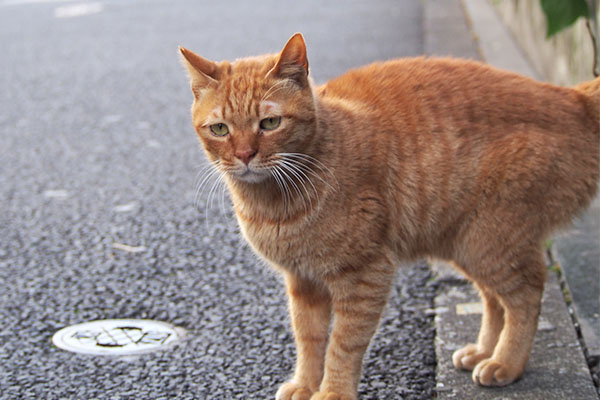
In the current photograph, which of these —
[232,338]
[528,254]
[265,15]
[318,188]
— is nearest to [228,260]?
[232,338]

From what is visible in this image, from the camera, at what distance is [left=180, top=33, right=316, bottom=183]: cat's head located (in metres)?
2.43

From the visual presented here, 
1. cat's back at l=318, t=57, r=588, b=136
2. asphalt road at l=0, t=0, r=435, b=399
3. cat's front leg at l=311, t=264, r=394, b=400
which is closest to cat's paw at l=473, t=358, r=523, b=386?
asphalt road at l=0, t=0, r=435, b=399

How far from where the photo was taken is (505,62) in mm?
6320

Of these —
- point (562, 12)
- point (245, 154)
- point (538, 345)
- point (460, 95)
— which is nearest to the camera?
point (245, 154)

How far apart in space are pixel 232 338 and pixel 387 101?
1067 mm

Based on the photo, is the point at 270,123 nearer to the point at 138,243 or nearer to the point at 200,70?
the point at 200,70

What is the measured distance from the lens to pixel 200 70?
2.53 m

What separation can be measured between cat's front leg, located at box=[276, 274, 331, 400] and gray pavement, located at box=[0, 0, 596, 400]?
12cm

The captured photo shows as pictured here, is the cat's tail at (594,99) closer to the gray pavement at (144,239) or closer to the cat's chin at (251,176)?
the gray pavement at (144,239)

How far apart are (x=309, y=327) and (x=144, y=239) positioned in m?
1.56

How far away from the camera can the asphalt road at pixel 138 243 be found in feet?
9.17

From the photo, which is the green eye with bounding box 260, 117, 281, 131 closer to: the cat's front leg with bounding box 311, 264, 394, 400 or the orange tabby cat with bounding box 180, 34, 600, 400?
the orange tabby cat with bounding box 180, 34, 600, 400

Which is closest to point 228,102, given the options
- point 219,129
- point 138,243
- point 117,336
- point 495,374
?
point 219,129

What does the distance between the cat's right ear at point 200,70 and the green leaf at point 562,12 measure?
1.35 meters
